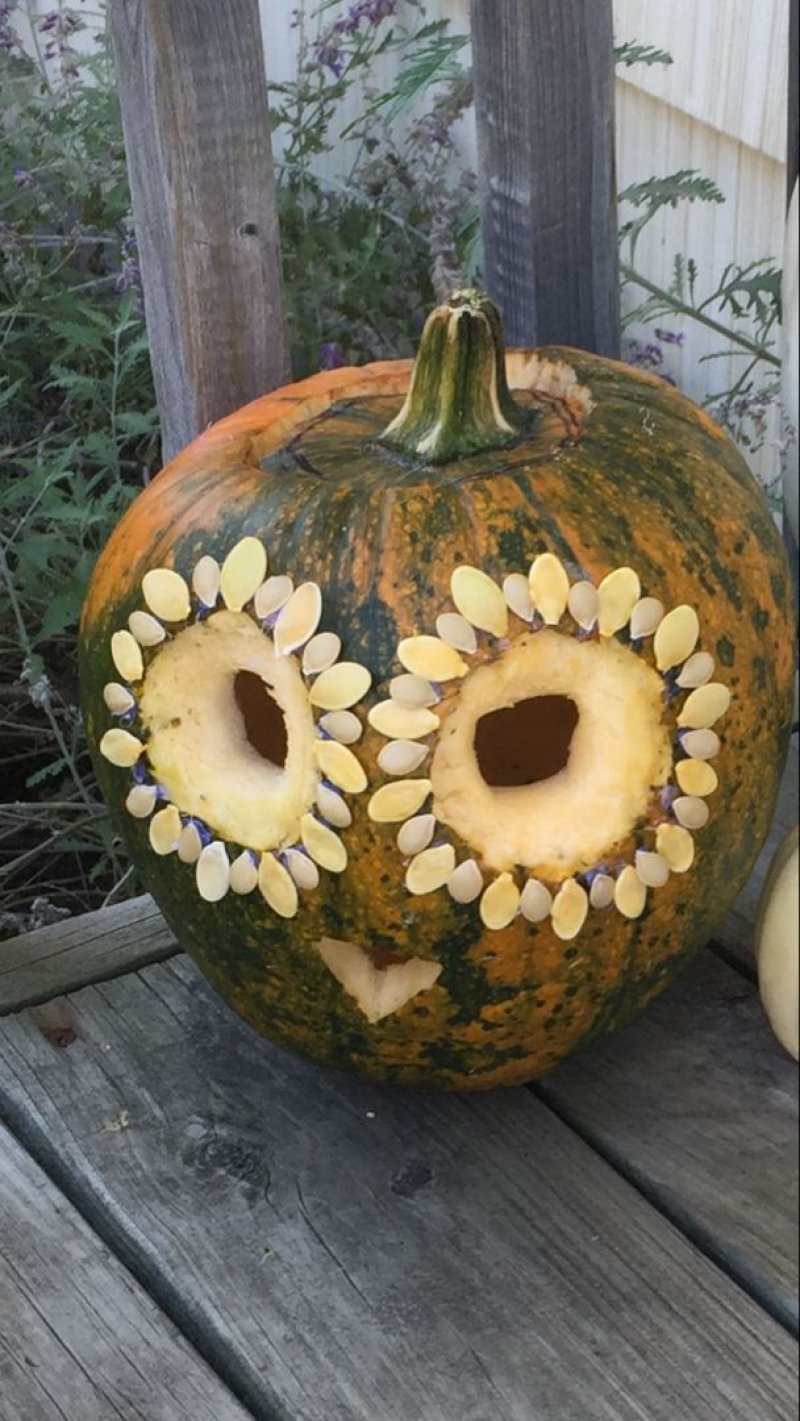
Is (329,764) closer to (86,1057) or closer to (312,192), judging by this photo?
(86,1057)

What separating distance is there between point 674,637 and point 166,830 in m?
0.37

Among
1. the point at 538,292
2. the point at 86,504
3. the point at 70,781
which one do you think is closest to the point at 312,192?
the point at 86,504

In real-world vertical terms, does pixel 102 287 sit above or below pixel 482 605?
below

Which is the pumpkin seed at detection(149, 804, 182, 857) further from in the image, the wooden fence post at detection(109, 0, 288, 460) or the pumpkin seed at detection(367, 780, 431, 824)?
the wooden fence post at detection(109, 0, 288, 460)

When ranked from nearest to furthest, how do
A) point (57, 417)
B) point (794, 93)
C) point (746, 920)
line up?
point (794, 93) < point (746, 920) < point (57, 417)

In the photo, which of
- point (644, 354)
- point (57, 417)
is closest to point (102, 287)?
point (57, 417)

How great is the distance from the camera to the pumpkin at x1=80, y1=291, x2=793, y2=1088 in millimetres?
969

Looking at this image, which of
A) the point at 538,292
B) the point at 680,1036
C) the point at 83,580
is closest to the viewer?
the point at 680,1036

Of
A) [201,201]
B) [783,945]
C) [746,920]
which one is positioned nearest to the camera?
[783,945]

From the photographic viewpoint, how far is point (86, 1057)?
1235mm

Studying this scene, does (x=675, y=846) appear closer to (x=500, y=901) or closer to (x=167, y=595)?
(x=500, y=901)

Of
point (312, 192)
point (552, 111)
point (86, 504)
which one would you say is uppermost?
point (552, 111)

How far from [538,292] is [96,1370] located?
90 centimetres

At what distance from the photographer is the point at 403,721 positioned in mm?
957
